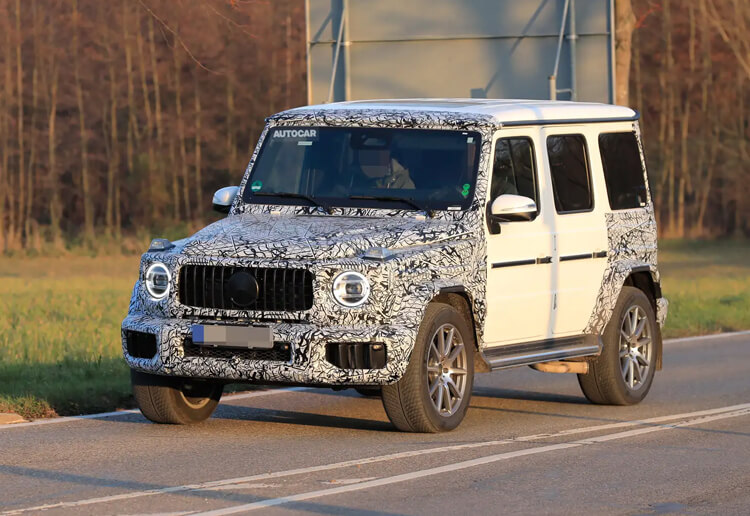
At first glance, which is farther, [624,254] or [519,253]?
[624,254]

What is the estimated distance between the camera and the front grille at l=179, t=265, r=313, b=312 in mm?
9805

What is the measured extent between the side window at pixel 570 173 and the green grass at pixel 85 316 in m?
3.57

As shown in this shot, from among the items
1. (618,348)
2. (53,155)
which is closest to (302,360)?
(618,348)

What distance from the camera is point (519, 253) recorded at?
1115cm

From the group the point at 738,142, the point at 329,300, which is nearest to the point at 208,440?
the point at 329,300

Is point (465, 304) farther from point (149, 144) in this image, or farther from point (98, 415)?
point (149, 144)

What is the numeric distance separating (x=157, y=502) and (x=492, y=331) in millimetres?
3643

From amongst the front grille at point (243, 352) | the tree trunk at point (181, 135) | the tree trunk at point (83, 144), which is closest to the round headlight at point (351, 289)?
the front grille at point (243, 352)

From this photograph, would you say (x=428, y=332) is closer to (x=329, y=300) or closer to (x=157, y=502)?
(x=329, y=300)

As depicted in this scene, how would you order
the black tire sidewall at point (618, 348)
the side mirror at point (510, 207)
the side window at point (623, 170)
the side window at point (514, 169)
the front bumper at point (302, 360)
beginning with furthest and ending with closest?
1. the side window at point (623, 170)
2. the black tire sidewall at point (618, 348)
3. the side window at point (514, 169)
4. the side mirror at point (510, 207)
5. the front bumper at point (302, 360)

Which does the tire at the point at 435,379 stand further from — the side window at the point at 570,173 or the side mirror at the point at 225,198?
the side mirror at the point at 225,198

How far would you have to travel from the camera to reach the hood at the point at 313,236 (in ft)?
32.4

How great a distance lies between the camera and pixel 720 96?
5131cm

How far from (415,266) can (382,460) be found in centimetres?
140
